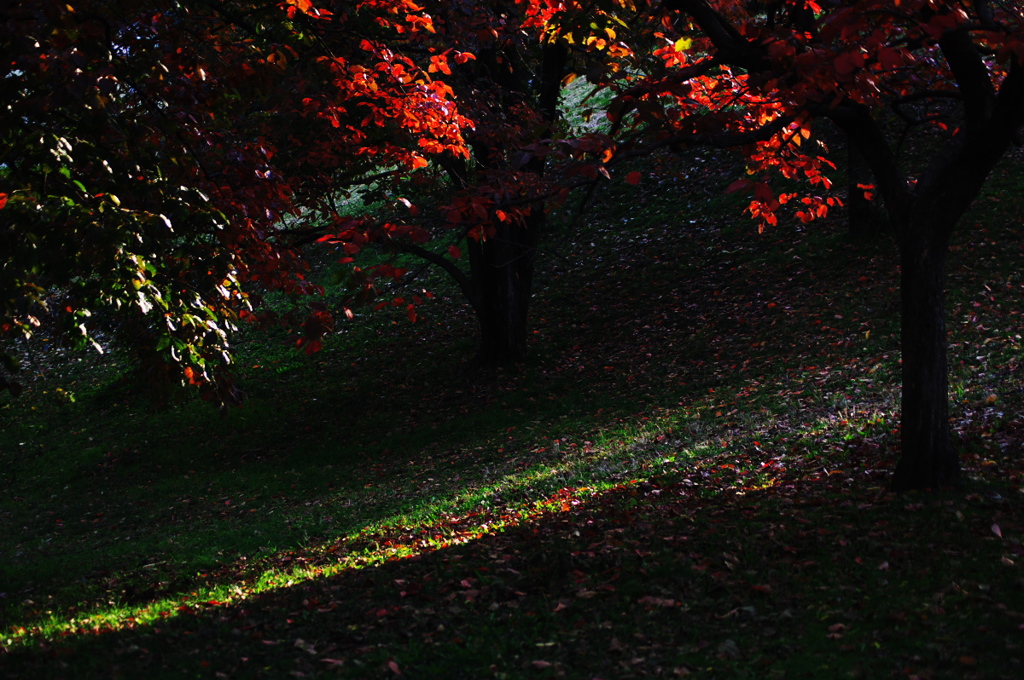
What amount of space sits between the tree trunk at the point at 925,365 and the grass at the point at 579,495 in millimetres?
318

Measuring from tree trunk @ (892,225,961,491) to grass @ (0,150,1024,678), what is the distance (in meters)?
0.32

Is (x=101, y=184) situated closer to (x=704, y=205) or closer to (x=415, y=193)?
(x=415, y=193)

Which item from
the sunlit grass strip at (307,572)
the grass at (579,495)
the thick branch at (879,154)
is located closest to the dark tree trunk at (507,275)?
the grass at (579,495)

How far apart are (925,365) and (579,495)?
3678 mm

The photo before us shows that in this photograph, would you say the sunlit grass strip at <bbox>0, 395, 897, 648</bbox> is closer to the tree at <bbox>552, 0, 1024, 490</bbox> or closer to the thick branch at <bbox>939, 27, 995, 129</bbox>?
the tree at <bbox>552, 0, 1024, 490</bbox>

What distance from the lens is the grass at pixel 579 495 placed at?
4992mm

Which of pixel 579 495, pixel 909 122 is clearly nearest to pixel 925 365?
pixel 909 122

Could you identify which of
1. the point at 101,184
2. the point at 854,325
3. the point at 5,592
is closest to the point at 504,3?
the point at 854,325

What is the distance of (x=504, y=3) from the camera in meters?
13.0

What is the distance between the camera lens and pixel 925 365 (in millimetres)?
6449

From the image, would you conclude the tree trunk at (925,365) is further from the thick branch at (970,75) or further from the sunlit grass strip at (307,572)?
the sunlit grass strip at (307,572)

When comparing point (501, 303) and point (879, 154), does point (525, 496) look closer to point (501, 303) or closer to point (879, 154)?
point (879, 154)

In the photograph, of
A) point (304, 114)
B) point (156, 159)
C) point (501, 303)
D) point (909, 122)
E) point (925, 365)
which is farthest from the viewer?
point (501, 303)

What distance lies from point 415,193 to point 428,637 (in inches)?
485
